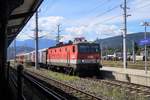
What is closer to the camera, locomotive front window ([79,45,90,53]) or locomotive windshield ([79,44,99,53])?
locomotive front window ([79,45,90,53])

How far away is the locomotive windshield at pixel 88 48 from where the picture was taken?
32188 mm

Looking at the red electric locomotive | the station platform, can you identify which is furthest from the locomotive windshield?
the station platform

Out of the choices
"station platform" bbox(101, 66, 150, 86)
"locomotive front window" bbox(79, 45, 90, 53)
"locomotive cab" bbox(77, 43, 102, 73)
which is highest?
"locomotive front window" bbox(79, 45, 90, 53)

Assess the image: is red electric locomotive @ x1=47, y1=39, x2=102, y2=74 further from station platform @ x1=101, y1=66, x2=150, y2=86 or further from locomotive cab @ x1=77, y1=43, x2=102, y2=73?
station platform @ x1=101, y1=66, x2=150, y2=86

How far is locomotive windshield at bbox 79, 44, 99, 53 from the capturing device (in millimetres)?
32188

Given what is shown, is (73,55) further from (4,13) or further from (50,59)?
(4,13)

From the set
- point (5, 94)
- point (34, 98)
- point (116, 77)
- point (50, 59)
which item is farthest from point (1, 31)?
point (50, 59)

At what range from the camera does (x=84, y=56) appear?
32062 mm

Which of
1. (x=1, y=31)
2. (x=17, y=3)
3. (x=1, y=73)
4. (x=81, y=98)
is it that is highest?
(x=17, y=3)

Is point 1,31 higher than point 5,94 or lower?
higher

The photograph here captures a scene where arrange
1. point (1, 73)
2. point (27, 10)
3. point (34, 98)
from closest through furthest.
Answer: point (1, 73) < point (34, 98) < point (27, 10)

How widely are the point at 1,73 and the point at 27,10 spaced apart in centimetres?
626

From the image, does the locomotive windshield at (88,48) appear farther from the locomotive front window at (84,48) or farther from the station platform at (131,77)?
the station platform at (131,77)

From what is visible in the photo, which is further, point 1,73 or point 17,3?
point 17,3
